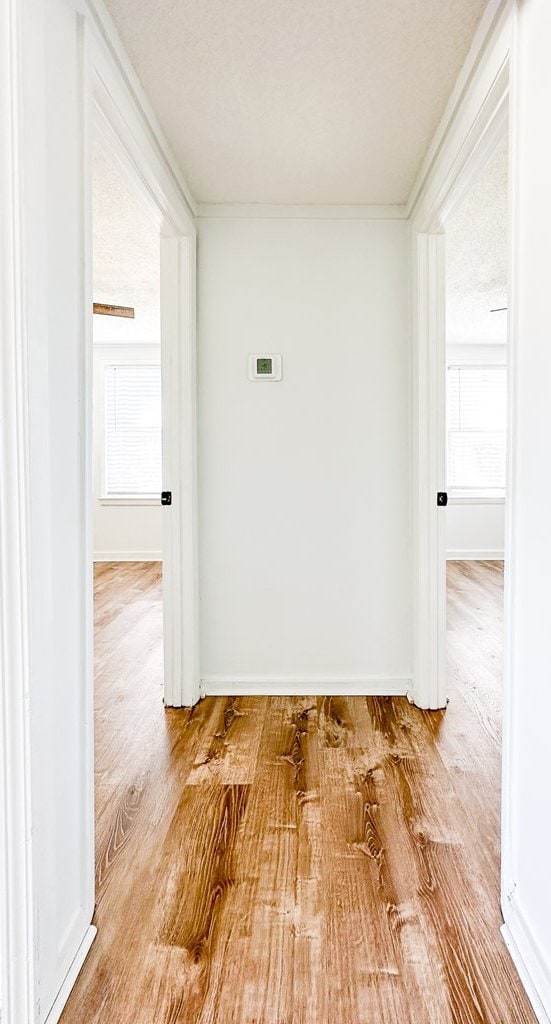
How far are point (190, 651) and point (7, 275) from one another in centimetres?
206

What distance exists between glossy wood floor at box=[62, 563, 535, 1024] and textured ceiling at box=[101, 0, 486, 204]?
2.28m

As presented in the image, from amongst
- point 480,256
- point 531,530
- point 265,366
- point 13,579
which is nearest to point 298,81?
point 265,366

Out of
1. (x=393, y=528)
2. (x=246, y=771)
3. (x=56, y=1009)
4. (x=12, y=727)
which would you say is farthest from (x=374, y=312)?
(x=56, y=1009)

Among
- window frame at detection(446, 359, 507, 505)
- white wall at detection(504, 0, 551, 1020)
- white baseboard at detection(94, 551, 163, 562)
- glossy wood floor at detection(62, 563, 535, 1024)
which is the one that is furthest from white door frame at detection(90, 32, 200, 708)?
window frame at detection(446, 359, 507, 505)

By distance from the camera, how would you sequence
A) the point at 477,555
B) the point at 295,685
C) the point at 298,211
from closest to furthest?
the point at 298,211 < the point at 295,685 < the point at 477,555

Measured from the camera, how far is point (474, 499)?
22.9 ft

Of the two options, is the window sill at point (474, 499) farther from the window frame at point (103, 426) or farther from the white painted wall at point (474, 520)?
the window frame at point (103, 426)

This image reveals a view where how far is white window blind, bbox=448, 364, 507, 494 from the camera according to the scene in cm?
691

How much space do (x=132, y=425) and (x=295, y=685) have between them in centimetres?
468

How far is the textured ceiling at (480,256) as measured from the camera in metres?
2.93

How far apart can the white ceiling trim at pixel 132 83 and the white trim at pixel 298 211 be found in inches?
8.1

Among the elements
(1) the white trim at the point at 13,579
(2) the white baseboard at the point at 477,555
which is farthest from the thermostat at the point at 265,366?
(2) the white baseboard at the point at 477,555

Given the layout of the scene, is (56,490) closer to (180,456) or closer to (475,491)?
(180,456)

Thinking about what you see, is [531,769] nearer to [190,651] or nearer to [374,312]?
[190,651]
